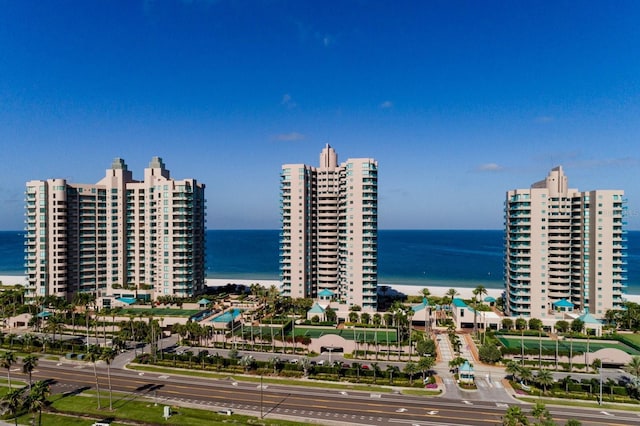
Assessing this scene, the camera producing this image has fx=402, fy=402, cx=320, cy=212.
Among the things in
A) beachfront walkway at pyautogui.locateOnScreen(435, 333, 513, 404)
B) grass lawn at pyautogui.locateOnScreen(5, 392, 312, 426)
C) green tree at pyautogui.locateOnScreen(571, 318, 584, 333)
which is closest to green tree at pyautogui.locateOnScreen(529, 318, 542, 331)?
green tree at pyautogui.locateOnScreen(571, 318, 584, 333)

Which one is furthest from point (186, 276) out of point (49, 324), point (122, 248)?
point (49, 324)

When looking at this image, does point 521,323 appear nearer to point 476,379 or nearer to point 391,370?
point 476,379

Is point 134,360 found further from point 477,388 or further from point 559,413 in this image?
point 559,413

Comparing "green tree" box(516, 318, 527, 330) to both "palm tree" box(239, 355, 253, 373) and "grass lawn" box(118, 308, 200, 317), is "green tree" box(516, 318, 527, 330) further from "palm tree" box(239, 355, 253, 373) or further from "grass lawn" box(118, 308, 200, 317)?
"grass lawn" box(118, 308, 200, 317)

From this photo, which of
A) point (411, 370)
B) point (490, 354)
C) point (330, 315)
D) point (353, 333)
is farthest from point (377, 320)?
point (411, 370)

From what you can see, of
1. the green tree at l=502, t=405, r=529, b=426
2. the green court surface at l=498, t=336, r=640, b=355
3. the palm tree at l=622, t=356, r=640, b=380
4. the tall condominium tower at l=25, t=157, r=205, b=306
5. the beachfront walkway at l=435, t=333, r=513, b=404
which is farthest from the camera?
the tall condominium tower at l=25, t=157, r=205, b=306

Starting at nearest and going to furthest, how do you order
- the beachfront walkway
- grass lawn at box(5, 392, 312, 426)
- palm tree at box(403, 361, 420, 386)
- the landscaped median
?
grass lawn at box(5, 392, 312, 426) → the beachfront walkway → the landscaped median → palm tree at box(403, 361, 420, 386)
